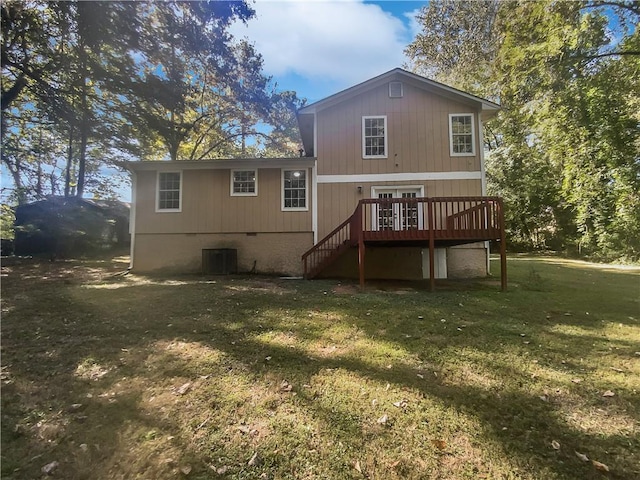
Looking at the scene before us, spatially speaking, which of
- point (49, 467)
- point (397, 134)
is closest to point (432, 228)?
point (397, 134)

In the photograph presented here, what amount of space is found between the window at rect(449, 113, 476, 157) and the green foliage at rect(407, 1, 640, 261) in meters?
4.45

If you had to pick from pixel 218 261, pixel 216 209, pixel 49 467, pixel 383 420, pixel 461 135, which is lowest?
pixel 49 467

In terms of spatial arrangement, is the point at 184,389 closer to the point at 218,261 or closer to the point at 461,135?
the point at 218,261

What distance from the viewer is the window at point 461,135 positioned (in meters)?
10.4

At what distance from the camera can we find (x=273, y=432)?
2604 millimetres

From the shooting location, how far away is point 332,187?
10.6 m

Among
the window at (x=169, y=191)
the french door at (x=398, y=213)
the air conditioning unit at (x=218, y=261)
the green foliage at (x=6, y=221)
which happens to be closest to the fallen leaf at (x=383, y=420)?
the french door at (x=398, y=213)

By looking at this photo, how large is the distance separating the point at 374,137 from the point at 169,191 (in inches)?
279

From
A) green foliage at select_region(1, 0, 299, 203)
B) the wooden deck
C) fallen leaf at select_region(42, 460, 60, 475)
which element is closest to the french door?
the wooden deck

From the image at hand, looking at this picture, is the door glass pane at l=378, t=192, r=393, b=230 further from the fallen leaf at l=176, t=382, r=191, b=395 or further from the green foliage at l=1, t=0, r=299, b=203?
the green foliage at l=1, t=0, r=299, b=203

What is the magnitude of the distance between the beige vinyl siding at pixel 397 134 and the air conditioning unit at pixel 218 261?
157 inches

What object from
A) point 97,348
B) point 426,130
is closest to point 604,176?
point 426,130

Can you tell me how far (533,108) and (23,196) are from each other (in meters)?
24.1

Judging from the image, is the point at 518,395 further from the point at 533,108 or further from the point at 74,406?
the point at 533,108
